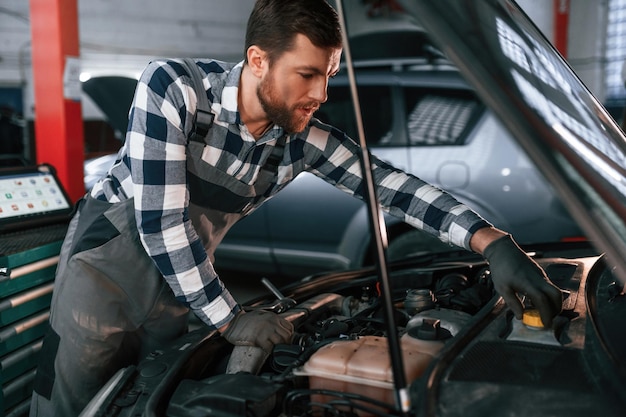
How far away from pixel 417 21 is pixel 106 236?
1.01 meters

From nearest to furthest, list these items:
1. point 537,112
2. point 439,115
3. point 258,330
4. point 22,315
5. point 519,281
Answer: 1. point 537,112
2. point 519,281
3. point 258,330
4. point 22,315
5. point 439,115

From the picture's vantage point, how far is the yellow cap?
1120 millimetres

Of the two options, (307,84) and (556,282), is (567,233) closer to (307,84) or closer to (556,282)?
(556,282)

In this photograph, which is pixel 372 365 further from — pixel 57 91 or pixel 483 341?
pixel 57 91

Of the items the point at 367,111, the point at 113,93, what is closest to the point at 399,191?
the point at 113,93

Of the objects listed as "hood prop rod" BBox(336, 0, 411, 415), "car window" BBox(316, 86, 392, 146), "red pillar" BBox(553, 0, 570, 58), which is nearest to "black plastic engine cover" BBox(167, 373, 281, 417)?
"hood prop rod" BBox(336, 0, 411, 415)

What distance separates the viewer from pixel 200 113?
1.46m

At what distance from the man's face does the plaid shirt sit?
0.10 metres

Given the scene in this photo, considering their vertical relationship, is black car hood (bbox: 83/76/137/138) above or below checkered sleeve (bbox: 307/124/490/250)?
above

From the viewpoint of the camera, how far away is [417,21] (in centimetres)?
86

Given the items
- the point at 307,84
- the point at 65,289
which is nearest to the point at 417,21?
the point at 307,84

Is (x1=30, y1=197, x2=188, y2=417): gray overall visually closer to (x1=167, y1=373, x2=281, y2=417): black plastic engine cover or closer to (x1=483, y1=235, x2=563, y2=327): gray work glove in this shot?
(x1=167, y1=373, x2=281, y2=417): black plastic engine cover

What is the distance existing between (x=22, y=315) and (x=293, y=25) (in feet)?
4.10

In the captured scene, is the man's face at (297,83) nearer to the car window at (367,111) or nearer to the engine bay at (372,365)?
the engine bay at (372,365)
